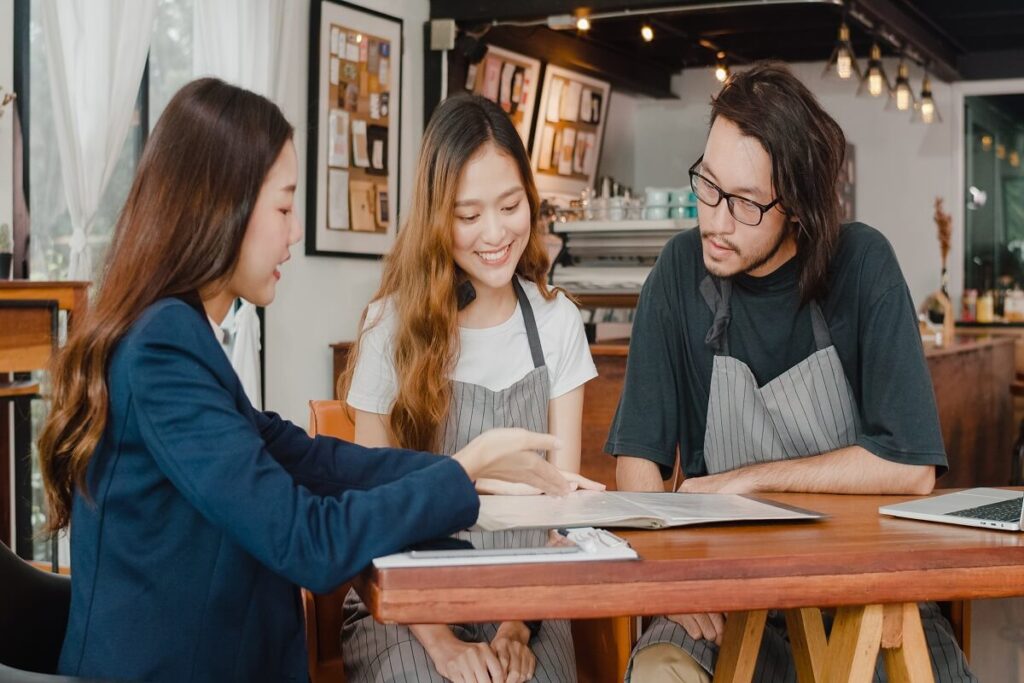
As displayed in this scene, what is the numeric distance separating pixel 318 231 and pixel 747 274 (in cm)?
383

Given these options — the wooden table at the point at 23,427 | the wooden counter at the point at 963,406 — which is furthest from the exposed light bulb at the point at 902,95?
the wooden table at the point at 23,427

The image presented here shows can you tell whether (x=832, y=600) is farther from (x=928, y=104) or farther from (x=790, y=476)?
(x=928, y=104)

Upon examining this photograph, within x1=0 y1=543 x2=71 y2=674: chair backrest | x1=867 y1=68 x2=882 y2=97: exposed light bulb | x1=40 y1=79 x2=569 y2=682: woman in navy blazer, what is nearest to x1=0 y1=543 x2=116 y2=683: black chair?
x1=0 y1=543 x2=71 y2=674: chair backrest

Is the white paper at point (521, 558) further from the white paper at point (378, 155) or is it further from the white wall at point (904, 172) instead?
the white wall at point (904, 172)

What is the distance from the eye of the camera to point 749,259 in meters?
2.13

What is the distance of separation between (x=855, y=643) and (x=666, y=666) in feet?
1.23

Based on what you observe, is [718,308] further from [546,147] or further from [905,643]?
[546,147]

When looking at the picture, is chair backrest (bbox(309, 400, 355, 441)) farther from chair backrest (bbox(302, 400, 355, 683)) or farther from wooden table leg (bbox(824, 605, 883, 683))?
wooden table leg (bbox(824, 605, 883, 683))

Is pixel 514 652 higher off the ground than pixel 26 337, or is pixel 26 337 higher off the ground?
pixel 26 337

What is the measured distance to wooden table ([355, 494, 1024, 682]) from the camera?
1246 millimetres

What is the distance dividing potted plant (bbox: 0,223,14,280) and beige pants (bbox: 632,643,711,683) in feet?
9.82

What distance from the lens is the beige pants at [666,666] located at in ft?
5.76

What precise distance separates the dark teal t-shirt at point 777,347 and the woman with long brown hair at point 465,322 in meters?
0.17

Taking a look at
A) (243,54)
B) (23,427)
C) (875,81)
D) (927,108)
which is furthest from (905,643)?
(927,108)
